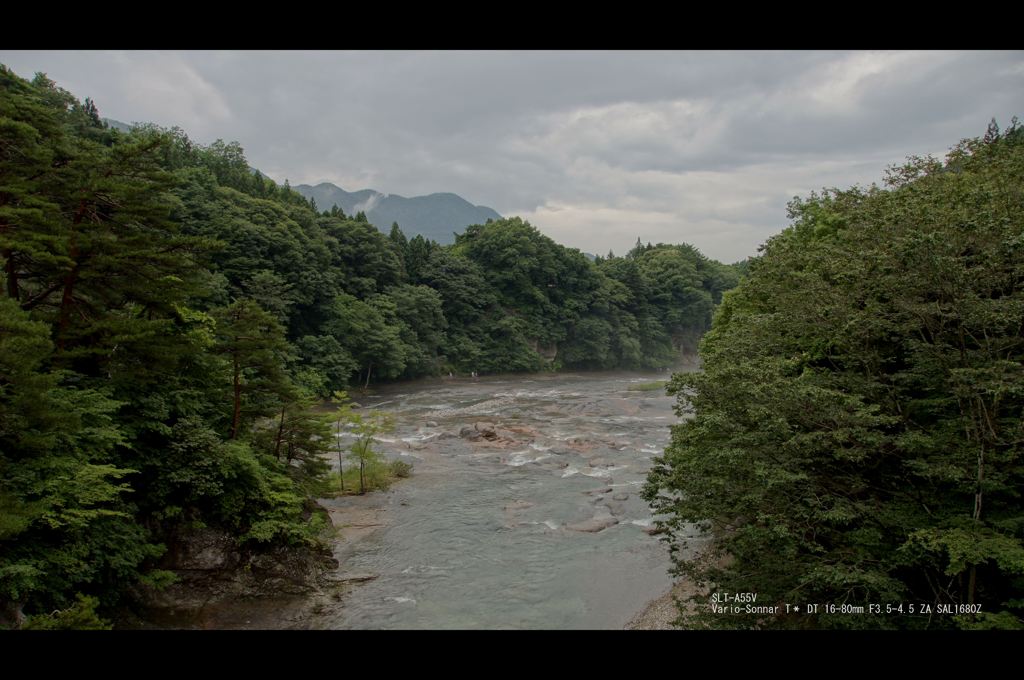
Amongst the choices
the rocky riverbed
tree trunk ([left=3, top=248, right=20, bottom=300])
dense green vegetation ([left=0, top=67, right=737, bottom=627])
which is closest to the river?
the rocky riverbed

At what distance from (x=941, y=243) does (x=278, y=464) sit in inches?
496

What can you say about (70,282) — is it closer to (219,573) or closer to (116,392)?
(116,392)

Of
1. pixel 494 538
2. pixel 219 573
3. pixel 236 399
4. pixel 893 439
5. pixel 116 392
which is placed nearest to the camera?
pixel 893 439

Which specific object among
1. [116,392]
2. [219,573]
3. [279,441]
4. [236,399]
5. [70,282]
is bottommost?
[219,573]

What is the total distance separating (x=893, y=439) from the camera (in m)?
7.62

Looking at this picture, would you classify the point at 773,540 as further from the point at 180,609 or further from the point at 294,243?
the point at 294,243

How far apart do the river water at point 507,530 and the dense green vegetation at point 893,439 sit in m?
4.27

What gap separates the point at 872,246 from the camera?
8.76m

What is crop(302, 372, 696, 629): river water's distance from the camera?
11.4 meters

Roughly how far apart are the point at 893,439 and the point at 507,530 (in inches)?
386

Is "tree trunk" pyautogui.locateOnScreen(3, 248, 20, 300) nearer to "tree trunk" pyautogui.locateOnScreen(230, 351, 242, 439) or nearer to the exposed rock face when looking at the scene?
"tree trunk" pyautogui.locateOnScreen(230, 351, 242, 439)

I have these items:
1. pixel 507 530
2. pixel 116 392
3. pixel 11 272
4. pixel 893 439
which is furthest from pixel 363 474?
pixel 893 439

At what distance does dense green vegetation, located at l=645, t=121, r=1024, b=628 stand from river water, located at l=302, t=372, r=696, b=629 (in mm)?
4273

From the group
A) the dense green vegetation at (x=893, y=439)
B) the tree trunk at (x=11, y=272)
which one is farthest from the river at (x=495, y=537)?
the tree trunk at (x=11, y=272)
